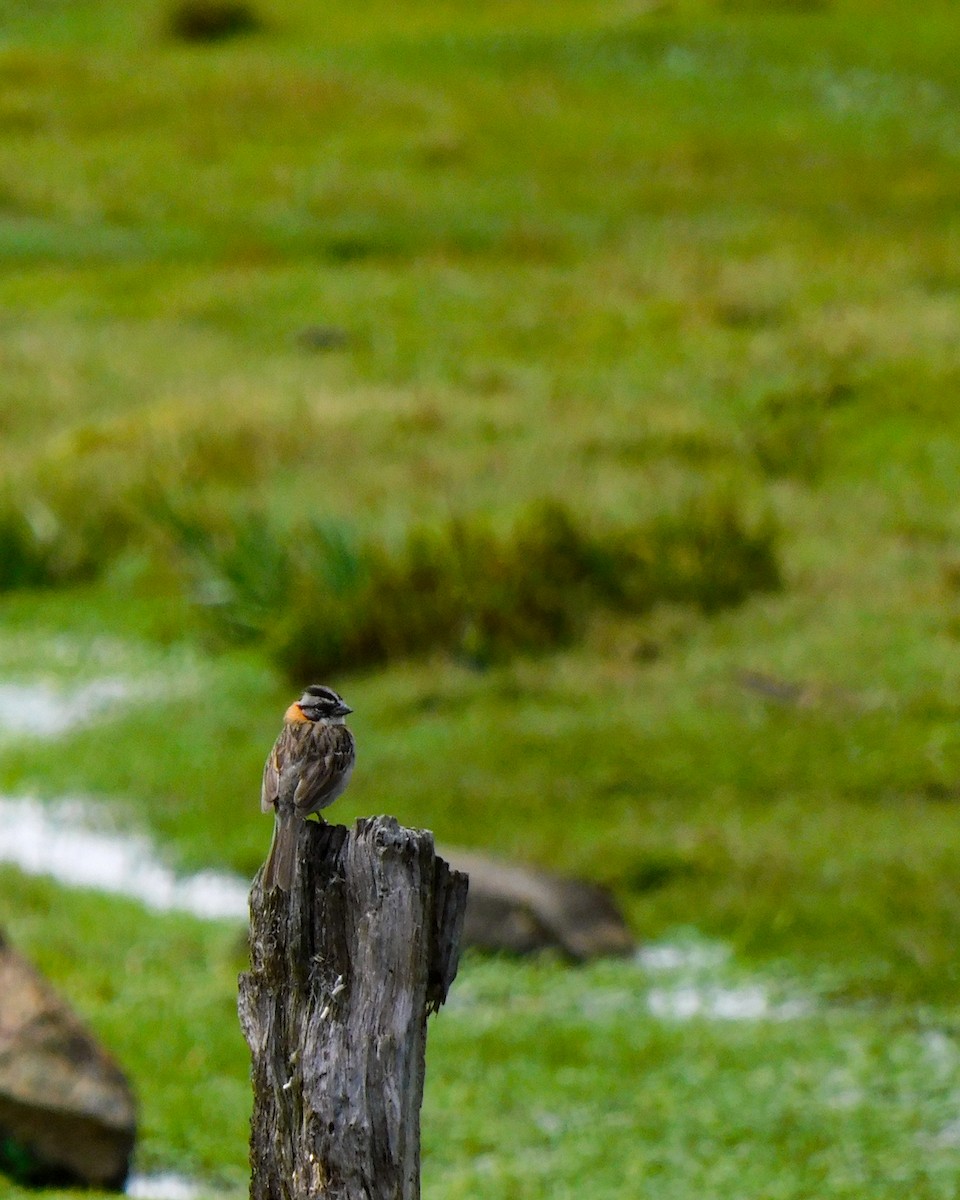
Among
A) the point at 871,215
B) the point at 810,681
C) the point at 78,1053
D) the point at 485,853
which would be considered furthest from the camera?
the point at 871,215

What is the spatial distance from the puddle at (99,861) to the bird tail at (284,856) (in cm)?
782

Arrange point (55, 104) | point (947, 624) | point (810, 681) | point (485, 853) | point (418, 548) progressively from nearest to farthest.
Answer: point (485, 853), point (810, 681), point (947, 624), point (418, 548), point (55, 104)

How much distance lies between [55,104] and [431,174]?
10.3 meters

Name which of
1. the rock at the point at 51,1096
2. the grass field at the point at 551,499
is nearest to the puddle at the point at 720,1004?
the grass field at the point at 551,499

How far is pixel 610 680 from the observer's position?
17344 mm

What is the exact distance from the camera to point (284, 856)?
5719 millimetres

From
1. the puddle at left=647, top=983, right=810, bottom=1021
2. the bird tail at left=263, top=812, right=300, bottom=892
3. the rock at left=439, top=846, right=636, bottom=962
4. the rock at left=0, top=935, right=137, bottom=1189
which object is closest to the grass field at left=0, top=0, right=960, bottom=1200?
the puddle at left=647, top=983, right=810, bottom=1021

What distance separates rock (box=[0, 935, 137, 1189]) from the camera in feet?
28.5

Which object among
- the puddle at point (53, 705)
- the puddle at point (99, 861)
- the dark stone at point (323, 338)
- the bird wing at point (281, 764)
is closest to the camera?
the bird wing at point (281, 764)

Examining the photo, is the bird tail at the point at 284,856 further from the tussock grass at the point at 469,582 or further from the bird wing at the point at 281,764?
the tussock grass at the point at 469,582

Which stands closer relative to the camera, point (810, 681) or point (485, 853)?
point (485, 853)

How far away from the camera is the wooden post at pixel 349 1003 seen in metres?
5.66

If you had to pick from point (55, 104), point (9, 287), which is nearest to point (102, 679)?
point (9, 287)

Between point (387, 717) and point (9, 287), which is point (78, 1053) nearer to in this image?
point (387, 717)
